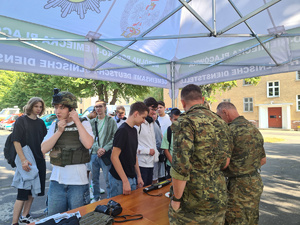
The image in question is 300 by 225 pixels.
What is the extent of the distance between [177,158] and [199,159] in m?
0.18

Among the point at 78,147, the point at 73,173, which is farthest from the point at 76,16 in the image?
the point at 73,173

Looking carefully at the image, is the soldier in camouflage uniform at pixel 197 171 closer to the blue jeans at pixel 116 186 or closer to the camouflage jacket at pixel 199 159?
the camouflage jacket at pixel 199 159

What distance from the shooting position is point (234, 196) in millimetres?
2441

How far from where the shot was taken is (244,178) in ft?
8.07

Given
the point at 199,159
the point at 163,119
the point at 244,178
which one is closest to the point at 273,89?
the point at 163,119

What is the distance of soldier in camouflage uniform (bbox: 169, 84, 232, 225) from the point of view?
1.46 m

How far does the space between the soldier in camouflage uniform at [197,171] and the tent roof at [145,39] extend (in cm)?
178

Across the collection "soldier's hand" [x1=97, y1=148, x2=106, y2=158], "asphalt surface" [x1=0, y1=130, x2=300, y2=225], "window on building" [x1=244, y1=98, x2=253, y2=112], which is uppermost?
"window on building" [x1=244, y1=98, x2=253, y2=112]

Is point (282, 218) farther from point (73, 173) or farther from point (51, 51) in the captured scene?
point (51, 51)

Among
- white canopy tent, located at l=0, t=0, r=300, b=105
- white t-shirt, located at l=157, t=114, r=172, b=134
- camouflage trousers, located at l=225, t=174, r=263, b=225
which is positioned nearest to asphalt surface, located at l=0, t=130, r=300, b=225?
camouflage trousers, located at l=225, t=174, r=263, b=225

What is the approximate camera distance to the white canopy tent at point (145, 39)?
299 cm

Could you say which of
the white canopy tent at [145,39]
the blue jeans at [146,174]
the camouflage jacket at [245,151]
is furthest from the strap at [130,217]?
the white canopy tent at [145,39]

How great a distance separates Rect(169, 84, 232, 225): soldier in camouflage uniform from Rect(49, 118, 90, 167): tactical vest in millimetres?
1103

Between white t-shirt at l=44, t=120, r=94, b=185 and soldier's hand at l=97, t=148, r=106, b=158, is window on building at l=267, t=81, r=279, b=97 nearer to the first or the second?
soldier's hand at l=97, t=148, r=106, b=158
